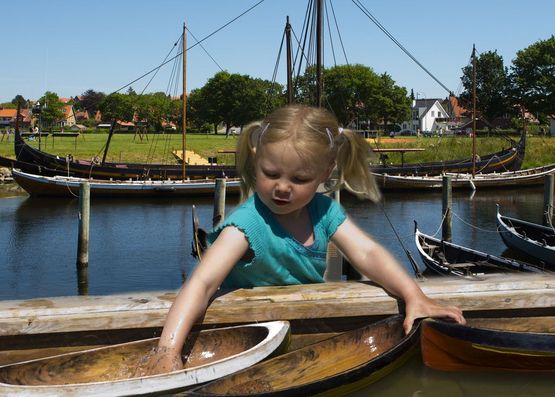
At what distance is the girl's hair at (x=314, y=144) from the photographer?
2.70 metres

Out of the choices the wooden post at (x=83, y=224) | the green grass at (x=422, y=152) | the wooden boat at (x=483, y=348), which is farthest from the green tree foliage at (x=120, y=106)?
the wooden boat at (x=483, y=348)

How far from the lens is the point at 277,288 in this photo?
9.71 feet

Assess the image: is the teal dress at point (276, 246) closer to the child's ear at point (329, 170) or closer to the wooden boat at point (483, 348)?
the child's ear at point (329, 170)

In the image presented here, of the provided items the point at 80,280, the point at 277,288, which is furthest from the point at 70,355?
the point at 80,280

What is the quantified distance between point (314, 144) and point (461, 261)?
12.7 metres

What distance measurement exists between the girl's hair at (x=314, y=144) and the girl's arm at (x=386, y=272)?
207 mm

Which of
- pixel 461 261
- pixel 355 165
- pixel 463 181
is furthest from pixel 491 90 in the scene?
pixel 355 165

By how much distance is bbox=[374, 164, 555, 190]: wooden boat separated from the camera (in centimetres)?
3884

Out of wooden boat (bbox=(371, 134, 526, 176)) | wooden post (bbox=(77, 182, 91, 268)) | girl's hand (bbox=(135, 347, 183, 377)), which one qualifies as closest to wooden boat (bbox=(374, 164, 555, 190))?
wooden boat (bbox=(371, 134, 526, 176))

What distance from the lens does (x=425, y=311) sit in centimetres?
275

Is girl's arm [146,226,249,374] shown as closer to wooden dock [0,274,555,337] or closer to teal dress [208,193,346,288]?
teal dress [208,193,346,288]

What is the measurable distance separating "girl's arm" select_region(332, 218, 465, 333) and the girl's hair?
8.2 inches

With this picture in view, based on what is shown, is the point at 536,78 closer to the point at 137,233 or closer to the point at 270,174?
the point at 137,233

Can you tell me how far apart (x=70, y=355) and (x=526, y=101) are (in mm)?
78856
